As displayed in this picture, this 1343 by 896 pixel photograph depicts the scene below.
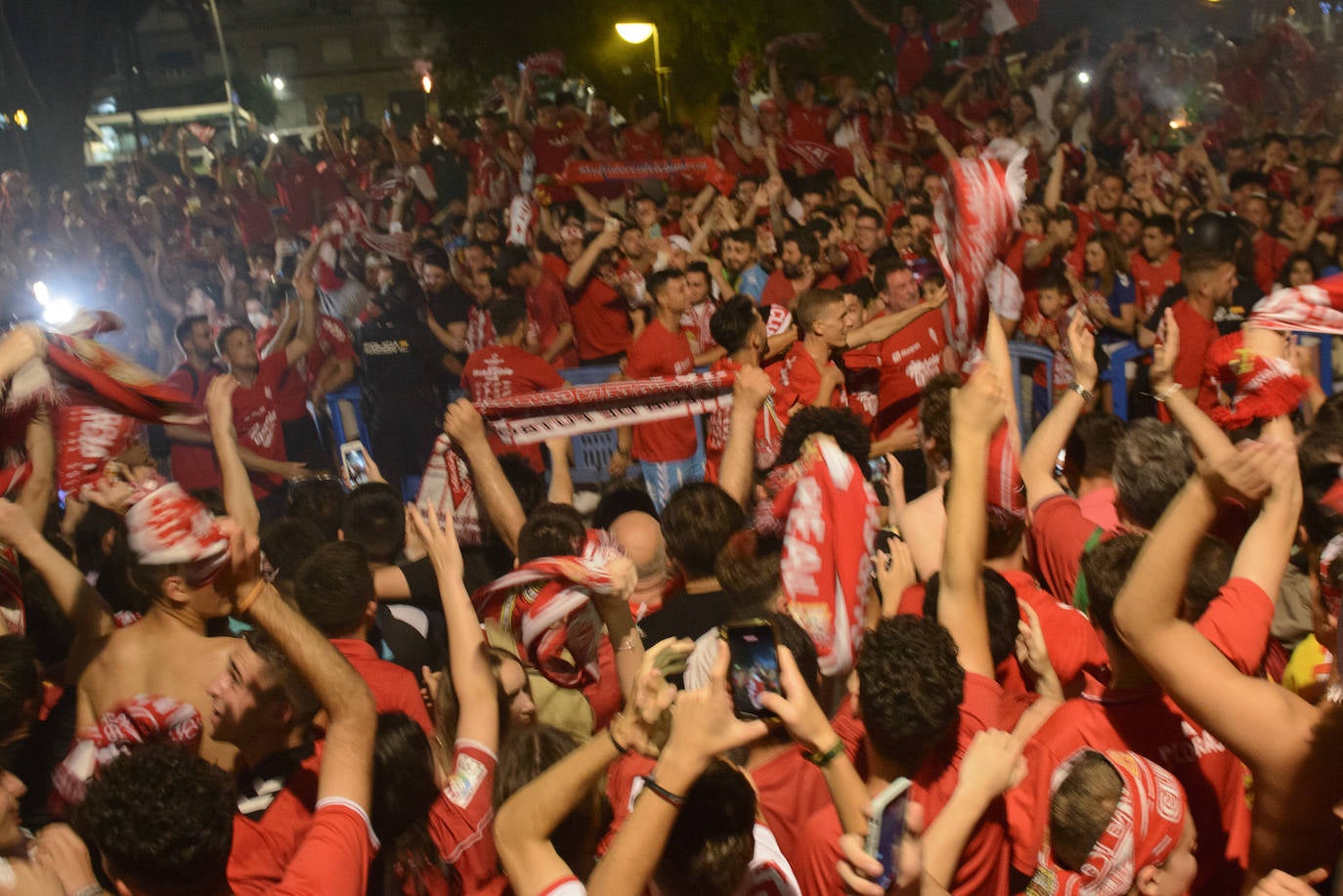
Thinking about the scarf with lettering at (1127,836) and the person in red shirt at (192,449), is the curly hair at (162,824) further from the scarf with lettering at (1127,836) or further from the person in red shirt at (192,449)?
the person in red shirt at (192,449)

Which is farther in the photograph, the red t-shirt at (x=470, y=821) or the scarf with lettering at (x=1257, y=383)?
the scarf with lettering at (x=1257, y=383)

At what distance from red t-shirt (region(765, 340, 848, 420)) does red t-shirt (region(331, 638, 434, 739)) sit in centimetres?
330

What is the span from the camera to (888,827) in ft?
6.66

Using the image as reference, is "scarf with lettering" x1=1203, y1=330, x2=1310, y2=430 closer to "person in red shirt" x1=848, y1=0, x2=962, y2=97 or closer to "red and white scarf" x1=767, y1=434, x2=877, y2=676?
"red and white scarf" x1=767, y1=434, x2=877, y2=676

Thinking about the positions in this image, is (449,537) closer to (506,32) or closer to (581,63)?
(581,63)

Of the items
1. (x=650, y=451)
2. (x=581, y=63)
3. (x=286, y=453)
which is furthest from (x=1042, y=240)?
(x=581, y=63)

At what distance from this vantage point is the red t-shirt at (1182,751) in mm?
2785

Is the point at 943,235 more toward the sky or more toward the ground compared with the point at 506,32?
more toward the ground

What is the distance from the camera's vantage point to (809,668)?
308 cm

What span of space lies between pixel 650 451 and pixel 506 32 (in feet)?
63.7

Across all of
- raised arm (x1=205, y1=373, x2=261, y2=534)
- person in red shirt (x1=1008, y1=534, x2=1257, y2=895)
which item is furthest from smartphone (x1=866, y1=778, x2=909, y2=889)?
raised arm (x1=205, y1=373, x2=261, y2=534)

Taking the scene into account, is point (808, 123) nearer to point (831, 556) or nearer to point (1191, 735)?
point (831, 556)

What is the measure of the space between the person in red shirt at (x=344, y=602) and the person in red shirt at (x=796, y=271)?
5795 millimetres

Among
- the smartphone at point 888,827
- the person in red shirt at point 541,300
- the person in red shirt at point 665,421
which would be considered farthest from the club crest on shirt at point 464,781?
the person in red shirt at point 541,300
